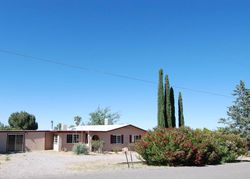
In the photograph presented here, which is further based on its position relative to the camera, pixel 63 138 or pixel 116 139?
pixel 116 139

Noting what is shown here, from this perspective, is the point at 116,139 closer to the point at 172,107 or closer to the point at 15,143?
the point at 172,107

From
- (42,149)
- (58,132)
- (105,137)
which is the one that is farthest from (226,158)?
(42,149)

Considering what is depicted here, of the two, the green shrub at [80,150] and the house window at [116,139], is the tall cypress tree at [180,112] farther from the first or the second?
the green shrub at [80,150]

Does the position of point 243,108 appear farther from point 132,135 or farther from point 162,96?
point 132,135

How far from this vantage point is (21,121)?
59.9m

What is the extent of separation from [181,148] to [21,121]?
158 ft

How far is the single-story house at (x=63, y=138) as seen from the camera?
34.2 metres

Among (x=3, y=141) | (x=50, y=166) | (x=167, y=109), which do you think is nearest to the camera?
(x=50, y=166)

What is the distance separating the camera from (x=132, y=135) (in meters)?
37.2

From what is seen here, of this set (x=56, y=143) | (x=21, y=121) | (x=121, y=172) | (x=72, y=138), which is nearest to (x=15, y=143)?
(x=56, y=143)

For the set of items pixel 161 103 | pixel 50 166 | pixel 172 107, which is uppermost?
pixel 161 103

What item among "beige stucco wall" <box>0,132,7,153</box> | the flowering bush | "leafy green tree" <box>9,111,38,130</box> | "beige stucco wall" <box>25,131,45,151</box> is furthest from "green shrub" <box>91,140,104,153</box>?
"leafy green tree" <box>9,111,38,130</box>

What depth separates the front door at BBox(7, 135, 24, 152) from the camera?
1342 inches

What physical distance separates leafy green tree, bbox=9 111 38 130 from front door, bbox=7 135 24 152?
25.9m
